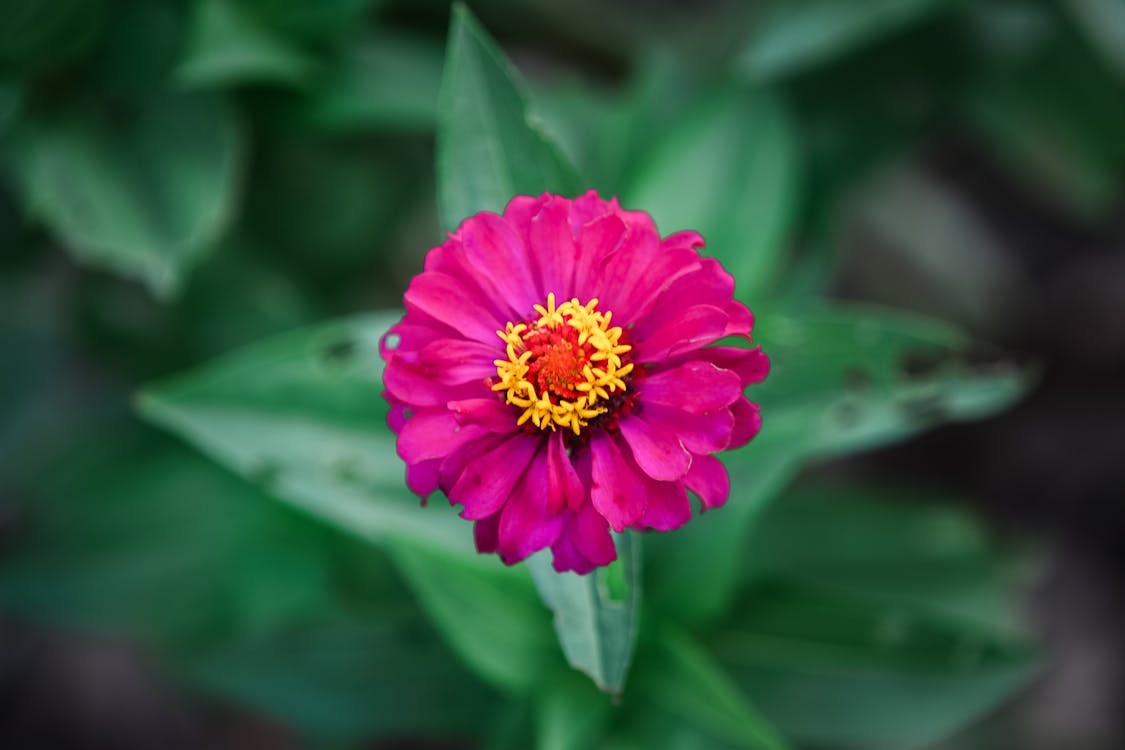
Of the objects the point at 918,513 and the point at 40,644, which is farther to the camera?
the point at 40,644

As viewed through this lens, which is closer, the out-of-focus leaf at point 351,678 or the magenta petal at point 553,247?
the magenta petal at point 553,247

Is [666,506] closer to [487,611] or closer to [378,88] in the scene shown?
[487,611]

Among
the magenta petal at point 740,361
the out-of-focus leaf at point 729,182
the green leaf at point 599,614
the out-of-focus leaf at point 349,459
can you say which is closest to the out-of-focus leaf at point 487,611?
the out-of-focus leaf at point 349,459

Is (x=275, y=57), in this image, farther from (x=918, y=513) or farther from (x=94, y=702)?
(x=94, y=702)

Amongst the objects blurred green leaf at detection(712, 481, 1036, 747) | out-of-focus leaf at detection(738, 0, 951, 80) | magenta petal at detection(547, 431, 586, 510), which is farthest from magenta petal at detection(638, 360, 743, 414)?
out-of-focus leaf at detection(738, 0, 951, 80)

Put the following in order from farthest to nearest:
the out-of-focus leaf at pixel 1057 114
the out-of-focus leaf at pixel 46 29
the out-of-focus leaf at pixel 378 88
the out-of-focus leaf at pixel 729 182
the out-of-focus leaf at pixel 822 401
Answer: the out-of-focus leaf at pixel 1057 114 < the out-of-focus leaf at pixel 378 88 < the out-of-focus leaf at pixel 729 182 < the out-of-focus leaf at pixel 46 29 < the out-of-focus leaf at pixel 822 401

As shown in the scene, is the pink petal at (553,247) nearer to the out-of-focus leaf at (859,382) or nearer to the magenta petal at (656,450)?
the magenta petal at (656,450)

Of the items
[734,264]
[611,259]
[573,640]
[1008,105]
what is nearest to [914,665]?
[734,264]

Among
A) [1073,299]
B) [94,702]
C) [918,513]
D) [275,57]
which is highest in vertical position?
[275,57]
